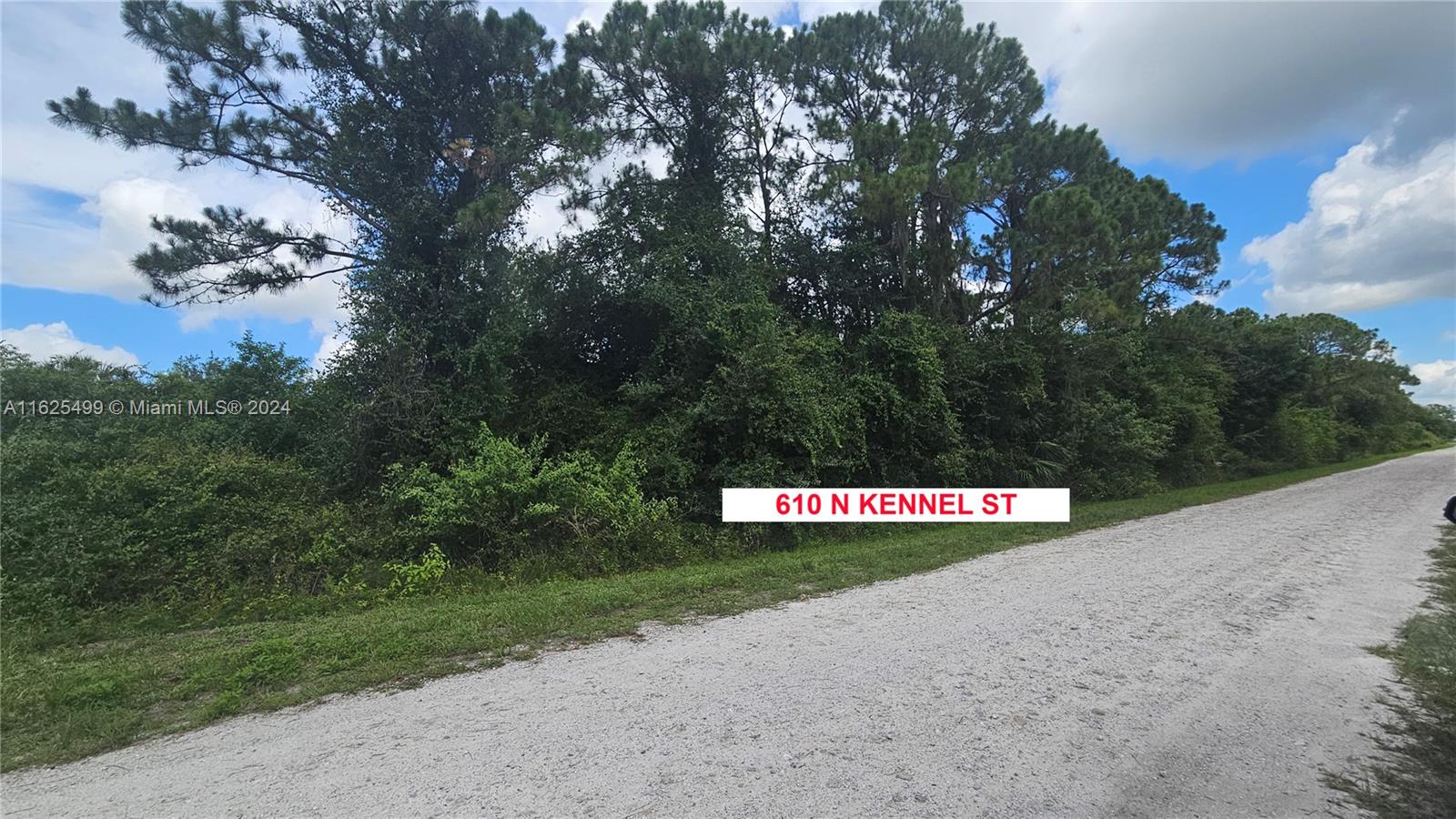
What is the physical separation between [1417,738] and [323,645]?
7037 millimetres

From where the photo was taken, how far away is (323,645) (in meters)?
5.00

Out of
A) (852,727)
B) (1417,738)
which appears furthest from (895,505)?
(852,727)

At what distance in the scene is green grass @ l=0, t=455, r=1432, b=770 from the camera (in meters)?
3.94

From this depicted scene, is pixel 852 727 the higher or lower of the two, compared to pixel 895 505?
lower

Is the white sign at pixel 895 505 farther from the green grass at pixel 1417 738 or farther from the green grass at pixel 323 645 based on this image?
the green grass at pixel 1417 738

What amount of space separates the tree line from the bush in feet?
0.16

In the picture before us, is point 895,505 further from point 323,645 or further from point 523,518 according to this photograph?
point 323,645

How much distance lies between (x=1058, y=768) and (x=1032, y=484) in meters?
13.7

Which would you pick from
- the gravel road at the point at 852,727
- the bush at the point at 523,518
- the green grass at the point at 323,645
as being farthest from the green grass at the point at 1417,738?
the bush at the point at 523,518

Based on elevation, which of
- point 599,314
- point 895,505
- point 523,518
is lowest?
point 895,505

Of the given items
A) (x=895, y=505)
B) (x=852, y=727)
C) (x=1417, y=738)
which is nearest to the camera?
(x=1417, y=738)

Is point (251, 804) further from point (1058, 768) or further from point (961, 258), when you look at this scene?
point (961, 258)

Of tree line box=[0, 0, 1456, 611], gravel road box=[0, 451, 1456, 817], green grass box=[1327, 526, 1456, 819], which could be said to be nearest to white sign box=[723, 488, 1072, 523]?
tree line box=[0, 0, 1456, 611]

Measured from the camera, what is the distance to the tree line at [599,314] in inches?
348
